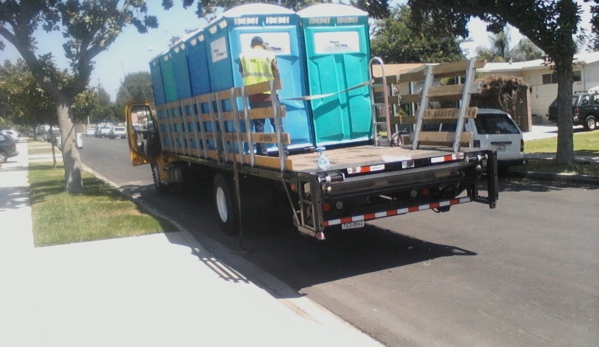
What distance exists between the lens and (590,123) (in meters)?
27.0

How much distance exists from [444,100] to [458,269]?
2.34 meters

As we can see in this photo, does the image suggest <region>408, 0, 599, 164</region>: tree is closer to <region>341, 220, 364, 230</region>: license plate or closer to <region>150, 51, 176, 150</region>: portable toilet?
<region>150, 51, 176, 150</region>: portable toilet

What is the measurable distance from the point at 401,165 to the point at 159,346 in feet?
11.0

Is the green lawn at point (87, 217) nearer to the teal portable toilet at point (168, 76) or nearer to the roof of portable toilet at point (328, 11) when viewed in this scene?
the teal portable toilet at point (168, 76)

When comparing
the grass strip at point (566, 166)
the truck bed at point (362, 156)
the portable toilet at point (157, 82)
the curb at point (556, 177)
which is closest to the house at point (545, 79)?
the grass strip at point (566, 166)

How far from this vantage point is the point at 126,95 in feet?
328

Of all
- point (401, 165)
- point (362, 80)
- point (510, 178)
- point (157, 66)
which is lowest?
point (510, 178)

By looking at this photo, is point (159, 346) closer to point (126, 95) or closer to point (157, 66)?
point (157, 66)

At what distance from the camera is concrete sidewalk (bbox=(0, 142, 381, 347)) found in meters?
5.62

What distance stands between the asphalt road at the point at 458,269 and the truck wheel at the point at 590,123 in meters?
17.3

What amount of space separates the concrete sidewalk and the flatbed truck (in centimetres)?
107

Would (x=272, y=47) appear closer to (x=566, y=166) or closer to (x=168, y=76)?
(x=168, y=76)

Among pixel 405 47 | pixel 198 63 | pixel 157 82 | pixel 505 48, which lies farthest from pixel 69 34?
pixel 505 48

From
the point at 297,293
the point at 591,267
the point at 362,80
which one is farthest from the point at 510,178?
the point at 297,293
